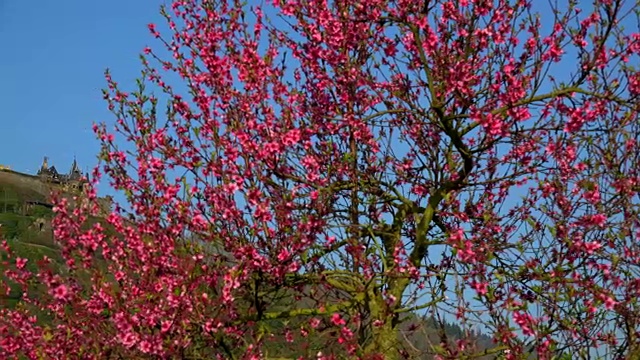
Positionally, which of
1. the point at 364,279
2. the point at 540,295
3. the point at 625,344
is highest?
the point at 364,279

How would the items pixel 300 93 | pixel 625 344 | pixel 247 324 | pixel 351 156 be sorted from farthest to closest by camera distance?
pixel 300 93 → pixel 351 156 → pixel 247 324 → pixel 625 344

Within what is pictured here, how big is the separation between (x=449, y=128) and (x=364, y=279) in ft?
7.39

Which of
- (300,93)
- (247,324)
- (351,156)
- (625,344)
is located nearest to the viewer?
(625,344)

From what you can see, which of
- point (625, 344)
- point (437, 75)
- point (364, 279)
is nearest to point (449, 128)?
point (437, 75)

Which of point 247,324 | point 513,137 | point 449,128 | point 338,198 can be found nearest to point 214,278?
point 247,324

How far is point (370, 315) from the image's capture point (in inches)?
400

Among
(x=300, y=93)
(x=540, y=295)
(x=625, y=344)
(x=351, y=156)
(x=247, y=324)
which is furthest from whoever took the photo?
(x=300, y=93)

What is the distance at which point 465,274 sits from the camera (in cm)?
904

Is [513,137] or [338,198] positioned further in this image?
[338,198]

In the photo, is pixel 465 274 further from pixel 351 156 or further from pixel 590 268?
pixel 351 156

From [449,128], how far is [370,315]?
269 centimetres

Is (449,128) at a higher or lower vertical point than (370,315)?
higher

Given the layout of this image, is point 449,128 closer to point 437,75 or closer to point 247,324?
point 437,75

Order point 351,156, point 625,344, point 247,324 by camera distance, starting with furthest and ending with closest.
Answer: point 351,156
point 247,324
point 625,344
